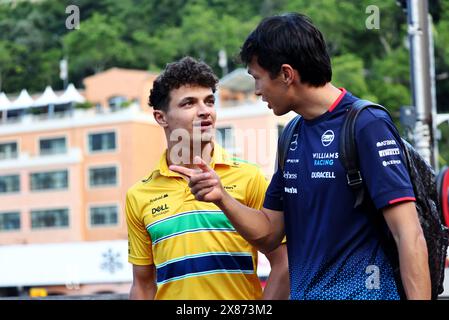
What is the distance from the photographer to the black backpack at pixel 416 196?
8.52ft

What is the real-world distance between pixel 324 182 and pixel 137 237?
117 centimetres

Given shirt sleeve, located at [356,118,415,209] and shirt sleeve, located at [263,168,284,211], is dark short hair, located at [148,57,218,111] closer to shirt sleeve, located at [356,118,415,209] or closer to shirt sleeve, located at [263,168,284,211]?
shirt sleeve, located at [263,168,284,211]

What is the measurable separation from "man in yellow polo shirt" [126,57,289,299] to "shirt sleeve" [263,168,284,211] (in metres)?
0.46

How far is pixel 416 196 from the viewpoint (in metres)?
2.62

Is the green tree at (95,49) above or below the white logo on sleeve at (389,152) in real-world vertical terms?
below

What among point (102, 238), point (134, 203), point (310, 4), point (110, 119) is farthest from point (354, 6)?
point (134, 203)

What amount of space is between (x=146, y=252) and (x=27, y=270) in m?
32.1

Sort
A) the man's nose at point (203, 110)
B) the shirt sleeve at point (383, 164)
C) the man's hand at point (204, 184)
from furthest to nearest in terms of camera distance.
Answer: the man's nose at point (203, 110)
the man's hand at point (204, 184)
the shirt sleeve at point (383, 164)

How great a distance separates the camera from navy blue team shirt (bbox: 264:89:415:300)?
8.37 feet

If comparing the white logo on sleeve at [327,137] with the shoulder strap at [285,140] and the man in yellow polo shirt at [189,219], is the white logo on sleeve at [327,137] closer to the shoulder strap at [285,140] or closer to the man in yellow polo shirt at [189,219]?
the shoulder strap at [285,140]

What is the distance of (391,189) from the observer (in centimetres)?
252
